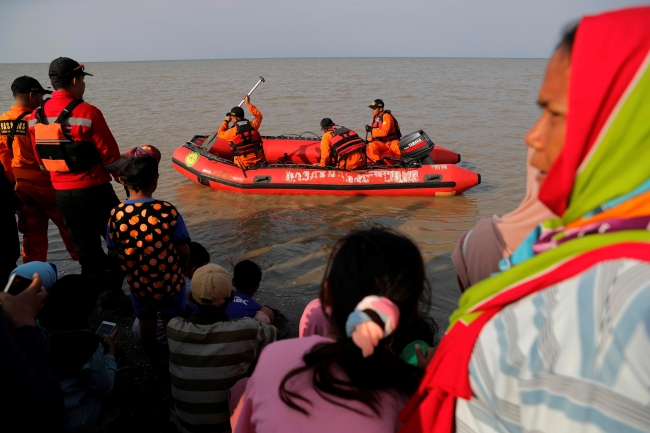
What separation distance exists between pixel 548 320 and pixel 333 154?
23.0 ft

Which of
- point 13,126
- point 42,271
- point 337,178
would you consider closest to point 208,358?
point 42,271

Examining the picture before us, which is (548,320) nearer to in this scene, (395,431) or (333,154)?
(395,431)

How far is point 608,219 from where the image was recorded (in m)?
0.74

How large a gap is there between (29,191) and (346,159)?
14.7 ft

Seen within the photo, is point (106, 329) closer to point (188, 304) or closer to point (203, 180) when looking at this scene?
point (188, 304)

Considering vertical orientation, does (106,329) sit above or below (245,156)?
below

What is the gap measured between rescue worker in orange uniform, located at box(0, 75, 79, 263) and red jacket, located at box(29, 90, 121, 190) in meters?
0.63

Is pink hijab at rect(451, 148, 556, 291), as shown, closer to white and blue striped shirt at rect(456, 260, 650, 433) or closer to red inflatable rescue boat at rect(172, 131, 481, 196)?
white and blue striped shirt at rect(456, 260, 650, 433)

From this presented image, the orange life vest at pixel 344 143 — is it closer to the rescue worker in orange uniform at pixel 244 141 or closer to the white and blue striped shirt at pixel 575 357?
the rescue worker in orange uniform at pixel 244 141

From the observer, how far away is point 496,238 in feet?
4.30

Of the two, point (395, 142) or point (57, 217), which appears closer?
point (57, 217)

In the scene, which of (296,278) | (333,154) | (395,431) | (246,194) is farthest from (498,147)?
(395,431)

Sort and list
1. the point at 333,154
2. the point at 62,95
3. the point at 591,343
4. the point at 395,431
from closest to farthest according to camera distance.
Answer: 1. the point at 591,343
2. the point at 395,431
3. the point at 62,95
4. the point at 333,154

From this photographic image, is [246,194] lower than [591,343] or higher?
lower
